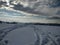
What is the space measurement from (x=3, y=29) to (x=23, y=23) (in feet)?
0.71

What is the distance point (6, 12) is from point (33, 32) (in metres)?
0.36

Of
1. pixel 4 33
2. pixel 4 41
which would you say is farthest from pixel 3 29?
pixel 4 41

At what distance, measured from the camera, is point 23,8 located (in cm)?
171

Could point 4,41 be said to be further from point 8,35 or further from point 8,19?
point 8,19

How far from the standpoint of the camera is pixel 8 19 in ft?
5.60

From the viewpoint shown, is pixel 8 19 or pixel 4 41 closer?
pixel 4 41

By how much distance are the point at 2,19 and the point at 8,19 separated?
0.06m

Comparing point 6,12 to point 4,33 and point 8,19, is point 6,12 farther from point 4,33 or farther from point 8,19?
point 4,33

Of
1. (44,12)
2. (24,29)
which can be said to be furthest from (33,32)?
(44,12)

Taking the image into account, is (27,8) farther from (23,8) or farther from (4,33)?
(4,33)

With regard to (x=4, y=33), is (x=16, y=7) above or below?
above

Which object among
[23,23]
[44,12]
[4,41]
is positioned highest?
[44,12]

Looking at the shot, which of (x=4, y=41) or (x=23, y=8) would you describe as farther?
(x=23, y=8)

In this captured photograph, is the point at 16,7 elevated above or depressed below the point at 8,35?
above
